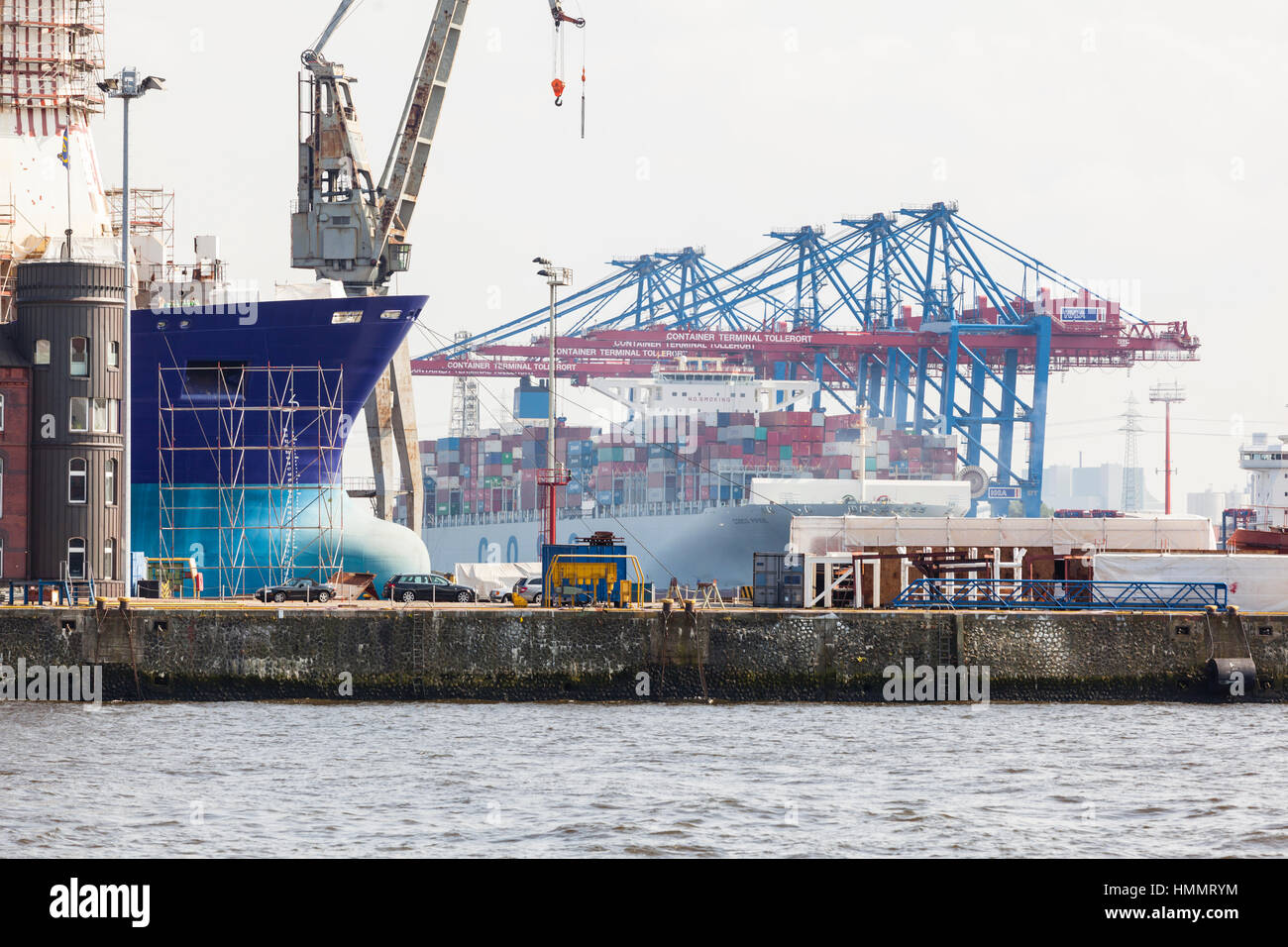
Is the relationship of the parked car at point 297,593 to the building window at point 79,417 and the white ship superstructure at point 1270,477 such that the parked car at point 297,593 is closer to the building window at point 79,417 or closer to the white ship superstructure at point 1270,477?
the building window at point 79,417

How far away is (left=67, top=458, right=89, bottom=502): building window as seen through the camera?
160 feet

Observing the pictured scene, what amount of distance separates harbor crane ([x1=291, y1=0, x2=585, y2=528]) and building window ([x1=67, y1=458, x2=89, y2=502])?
77.7ft

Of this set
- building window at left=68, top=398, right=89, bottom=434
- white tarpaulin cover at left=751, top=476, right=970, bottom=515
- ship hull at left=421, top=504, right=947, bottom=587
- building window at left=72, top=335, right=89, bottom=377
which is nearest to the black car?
building window at left=68, top=398, right=89, bottom=434

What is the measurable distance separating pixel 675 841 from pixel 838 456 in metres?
125

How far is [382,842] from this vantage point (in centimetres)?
2575

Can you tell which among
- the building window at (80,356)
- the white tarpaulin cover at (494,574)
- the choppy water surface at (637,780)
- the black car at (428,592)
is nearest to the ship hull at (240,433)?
the black car at (428,592)

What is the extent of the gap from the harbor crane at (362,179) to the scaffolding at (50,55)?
28.3 feet

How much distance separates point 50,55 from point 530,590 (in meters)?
31.6

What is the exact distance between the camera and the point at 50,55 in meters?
71.1

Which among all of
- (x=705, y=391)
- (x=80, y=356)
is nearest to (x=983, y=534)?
(x=80, y=356)

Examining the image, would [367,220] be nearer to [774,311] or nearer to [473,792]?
[473,792]

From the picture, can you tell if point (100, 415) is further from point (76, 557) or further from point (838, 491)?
point (838, 491)

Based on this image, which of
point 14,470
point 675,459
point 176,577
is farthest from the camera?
point 675,459

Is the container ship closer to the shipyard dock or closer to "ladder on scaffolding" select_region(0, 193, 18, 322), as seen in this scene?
"ladder on scaffolding" select_region(0, 193, 18, 322)
